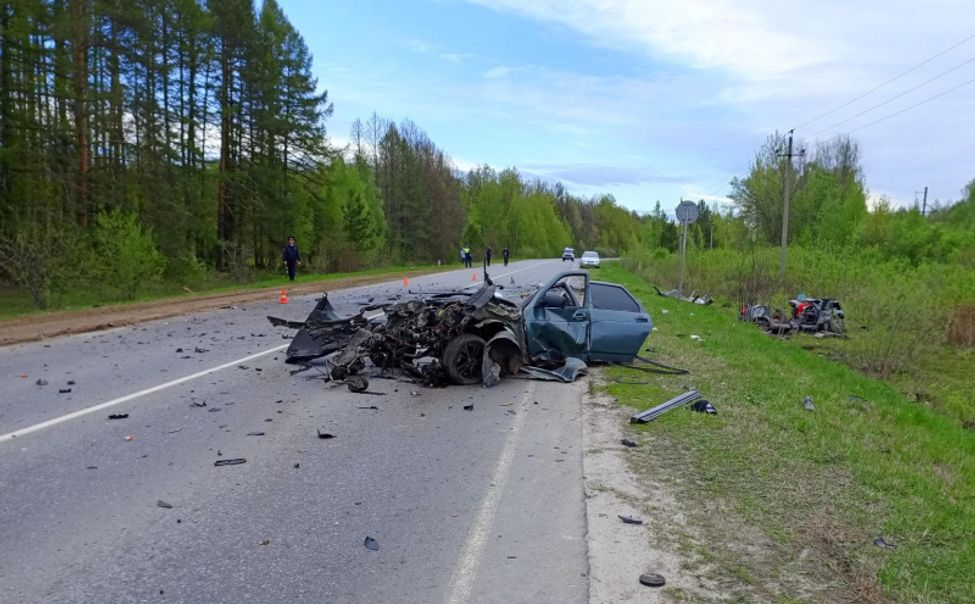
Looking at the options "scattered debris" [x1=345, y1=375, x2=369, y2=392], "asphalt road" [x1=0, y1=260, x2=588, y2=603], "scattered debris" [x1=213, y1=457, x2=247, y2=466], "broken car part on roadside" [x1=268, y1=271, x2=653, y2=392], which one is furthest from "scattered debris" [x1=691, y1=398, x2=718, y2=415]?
"scattered debris" [x1=213, y1=457, x2=247, y2=466]


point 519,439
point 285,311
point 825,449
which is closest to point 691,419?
point 825,449

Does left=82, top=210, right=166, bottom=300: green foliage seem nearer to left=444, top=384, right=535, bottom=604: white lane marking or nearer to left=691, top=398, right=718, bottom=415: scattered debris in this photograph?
left=444, top=384, right=535, bottom=604: white lane marking

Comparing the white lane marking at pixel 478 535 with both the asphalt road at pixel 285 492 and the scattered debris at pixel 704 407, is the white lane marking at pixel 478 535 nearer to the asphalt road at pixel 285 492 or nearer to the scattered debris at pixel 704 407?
the asphalt road at pixel 285 492

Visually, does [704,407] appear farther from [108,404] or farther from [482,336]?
[108,404]

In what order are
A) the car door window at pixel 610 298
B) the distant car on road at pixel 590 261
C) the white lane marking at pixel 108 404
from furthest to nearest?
the distant car on road at pixel 590 261, the car door window at pixel 610 298, the white lane marking at pixel 108 404

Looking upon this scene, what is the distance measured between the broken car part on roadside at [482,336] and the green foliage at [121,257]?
14.0 meters

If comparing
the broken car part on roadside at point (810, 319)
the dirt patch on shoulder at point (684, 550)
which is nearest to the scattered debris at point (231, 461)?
the dirt patch on shoulder at point (684, 550)

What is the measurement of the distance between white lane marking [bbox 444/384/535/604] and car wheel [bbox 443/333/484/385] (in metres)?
2.71

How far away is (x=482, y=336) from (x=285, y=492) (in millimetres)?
4752

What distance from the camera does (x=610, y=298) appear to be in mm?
10281

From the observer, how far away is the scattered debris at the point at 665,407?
→ 710 cm

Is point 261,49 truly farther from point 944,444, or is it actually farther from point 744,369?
point 944,444

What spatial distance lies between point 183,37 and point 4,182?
1091 cm

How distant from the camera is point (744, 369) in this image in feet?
34.1
